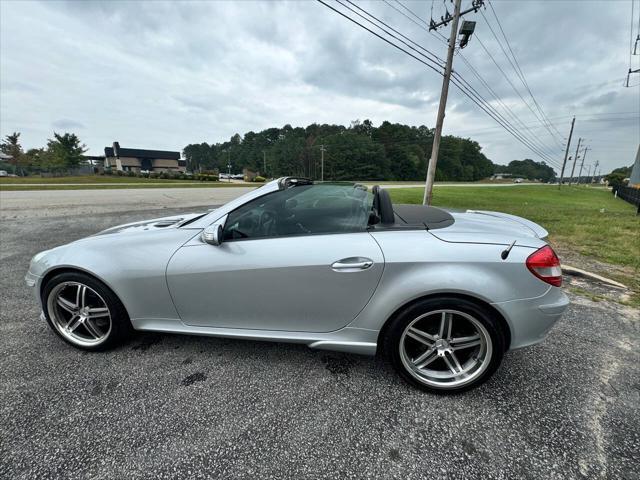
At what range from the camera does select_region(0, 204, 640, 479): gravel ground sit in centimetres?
148

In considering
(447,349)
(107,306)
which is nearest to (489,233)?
(447,349)

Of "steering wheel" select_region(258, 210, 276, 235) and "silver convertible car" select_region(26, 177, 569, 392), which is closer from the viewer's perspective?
"silver convertible car" select_region(26, 177, 569, 392)

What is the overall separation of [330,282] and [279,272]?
348mm

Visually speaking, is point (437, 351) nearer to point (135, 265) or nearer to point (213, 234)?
point (213, 234)

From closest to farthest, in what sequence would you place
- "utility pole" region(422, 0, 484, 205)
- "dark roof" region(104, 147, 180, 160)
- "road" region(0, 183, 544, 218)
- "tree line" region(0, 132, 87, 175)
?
"road" region(0, 183, 544, 218)
"utility pole" region(422, 0, 484, 205)
"tree line" region(0, 132, 87, 175)
"dark roof" region(104, 147, 180, 160)

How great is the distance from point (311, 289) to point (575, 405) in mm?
1861

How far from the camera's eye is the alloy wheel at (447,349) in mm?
1909

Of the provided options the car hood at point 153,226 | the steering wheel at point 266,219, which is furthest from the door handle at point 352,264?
the car hood at point 153,226

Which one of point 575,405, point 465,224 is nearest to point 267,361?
point 465,224

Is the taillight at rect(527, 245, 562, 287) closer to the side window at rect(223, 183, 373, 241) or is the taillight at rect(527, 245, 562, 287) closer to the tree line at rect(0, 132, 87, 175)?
the side window at rect(223, 183, 373, 241)

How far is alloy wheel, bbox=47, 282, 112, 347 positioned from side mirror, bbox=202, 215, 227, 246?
1.08 meters

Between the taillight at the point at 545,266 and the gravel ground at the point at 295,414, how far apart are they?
81 centimetres

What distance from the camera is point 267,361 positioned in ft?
7.36

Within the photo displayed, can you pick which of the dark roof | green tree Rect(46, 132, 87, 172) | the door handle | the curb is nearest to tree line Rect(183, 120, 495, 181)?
the dark roof
